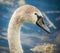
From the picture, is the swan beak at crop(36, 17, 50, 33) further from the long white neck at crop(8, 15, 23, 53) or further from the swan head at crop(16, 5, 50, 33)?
the long white neck at crop(8, 15, 23, 53)

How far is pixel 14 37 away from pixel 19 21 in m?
0.14

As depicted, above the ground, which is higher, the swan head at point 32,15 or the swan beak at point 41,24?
the swan head at point 32,15

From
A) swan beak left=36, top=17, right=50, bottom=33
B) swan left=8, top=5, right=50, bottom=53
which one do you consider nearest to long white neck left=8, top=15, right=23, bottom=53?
swan left=8, top=5, right=50, bottom=53

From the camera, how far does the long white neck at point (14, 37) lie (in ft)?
4.98

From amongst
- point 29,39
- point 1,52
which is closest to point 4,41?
point 1,52

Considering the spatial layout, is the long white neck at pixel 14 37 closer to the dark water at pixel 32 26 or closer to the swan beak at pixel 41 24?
the dark water at pixel 32 26

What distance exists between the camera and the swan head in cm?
150

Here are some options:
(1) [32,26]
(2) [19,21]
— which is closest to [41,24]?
(1) [32,26]

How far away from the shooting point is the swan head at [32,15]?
1.50m

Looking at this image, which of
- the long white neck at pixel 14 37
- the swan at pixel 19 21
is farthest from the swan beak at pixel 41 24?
the long white neck at pixel 14 37

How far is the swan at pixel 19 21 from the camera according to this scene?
1507 millimetres

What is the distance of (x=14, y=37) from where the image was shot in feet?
5.00

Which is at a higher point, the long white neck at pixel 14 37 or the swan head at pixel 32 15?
the swan head at pixel 32 15

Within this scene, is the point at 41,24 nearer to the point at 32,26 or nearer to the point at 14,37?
the point at 32,26
